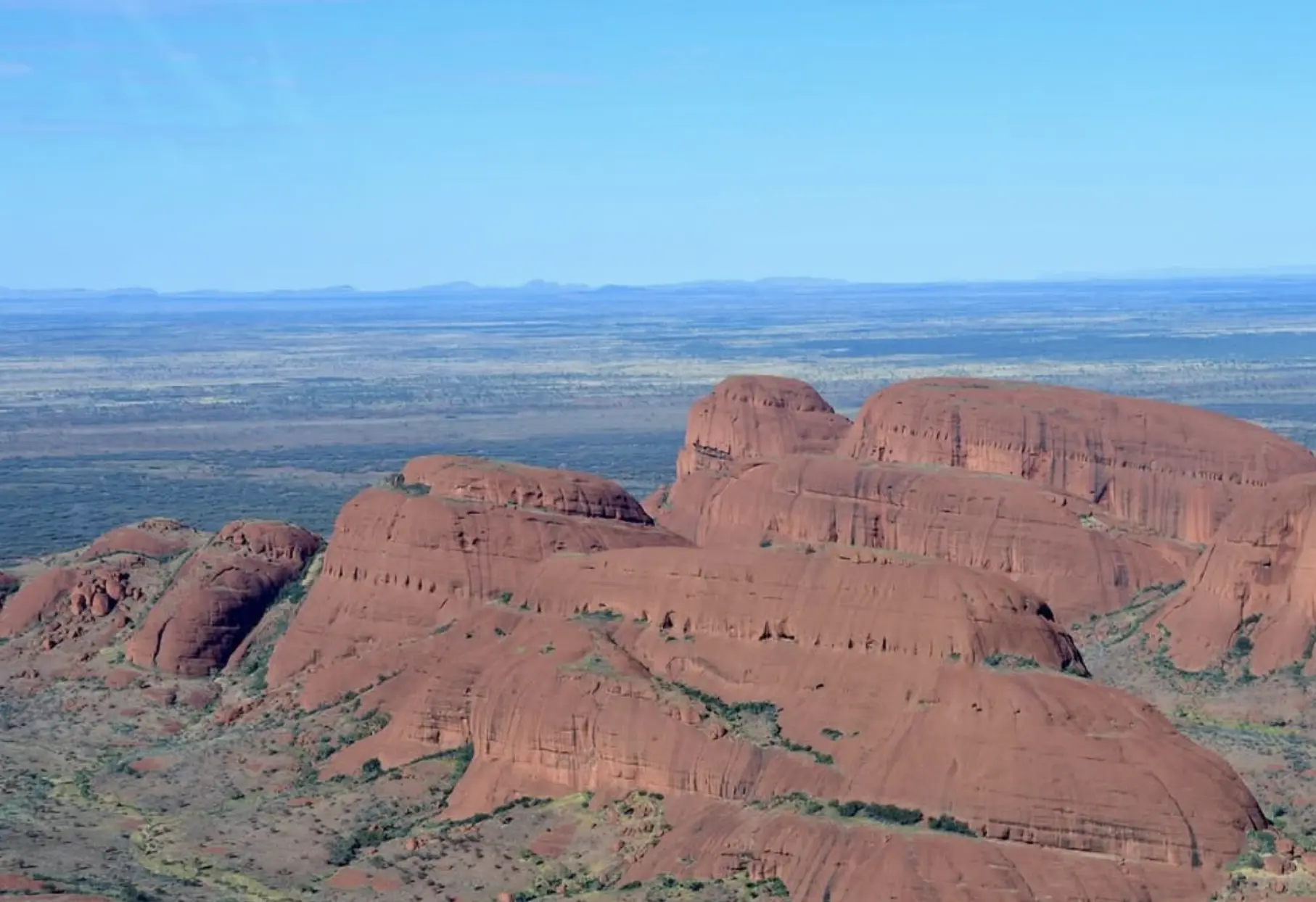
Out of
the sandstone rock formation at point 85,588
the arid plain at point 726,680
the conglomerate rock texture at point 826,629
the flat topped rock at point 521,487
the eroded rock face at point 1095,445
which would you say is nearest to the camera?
the conglomerate rock texture at point 826,629

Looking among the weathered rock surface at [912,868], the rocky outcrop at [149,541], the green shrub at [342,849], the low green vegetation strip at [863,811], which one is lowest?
the green shrub at [342,849]

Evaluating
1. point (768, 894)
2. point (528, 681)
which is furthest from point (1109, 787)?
point (528, 681)

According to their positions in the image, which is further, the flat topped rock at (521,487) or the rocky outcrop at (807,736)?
the flat topped rock at (521,487)

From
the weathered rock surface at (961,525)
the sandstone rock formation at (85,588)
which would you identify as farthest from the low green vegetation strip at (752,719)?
the sandstone rock formation at (85,588)

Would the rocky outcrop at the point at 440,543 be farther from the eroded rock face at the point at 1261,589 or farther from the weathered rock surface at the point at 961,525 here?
the eroded rock face at the point at 1261,589

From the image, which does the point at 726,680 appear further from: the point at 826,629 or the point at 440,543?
the point at 440,543

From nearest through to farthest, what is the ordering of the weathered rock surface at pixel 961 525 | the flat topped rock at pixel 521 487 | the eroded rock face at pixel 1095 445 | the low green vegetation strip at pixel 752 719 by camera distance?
1. the low green vegetation strip at pixel 752 719
2. the flat topped rock at pixel 521 487
3. the weathered rock surface at pixel 961 525
4. the eroded rock face at pixel 1095 445
